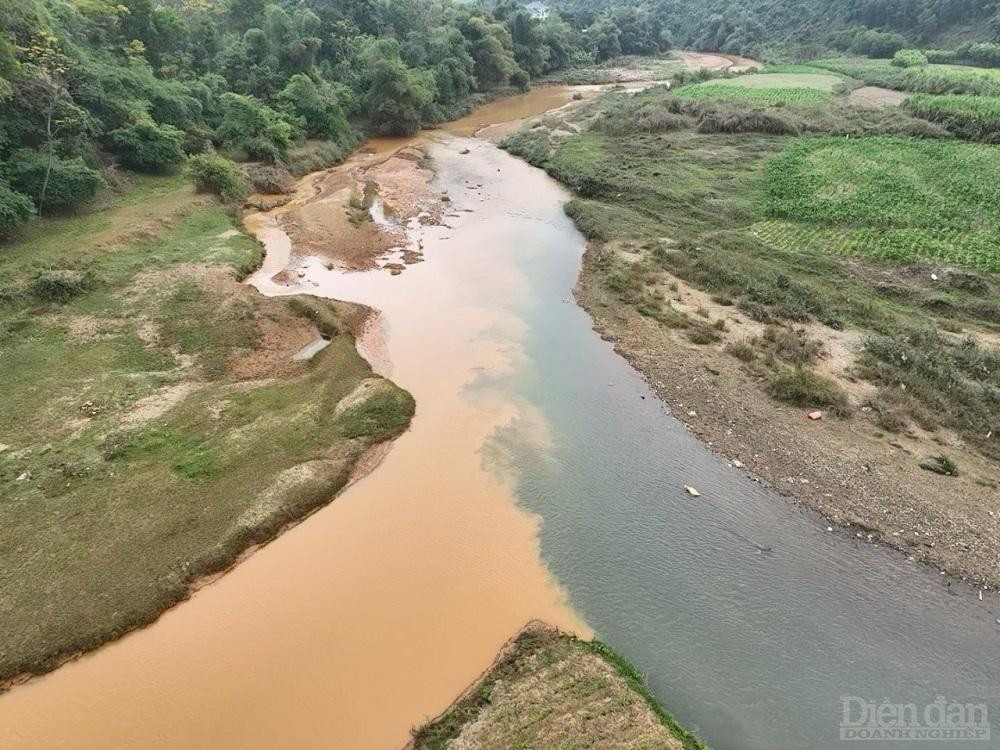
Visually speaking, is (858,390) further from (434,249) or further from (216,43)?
(216,43)

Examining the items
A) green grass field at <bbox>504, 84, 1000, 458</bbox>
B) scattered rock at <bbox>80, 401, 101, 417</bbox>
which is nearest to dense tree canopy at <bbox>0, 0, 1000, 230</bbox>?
scattered rock at <bbox>80, 401, 101, 417</bbox>

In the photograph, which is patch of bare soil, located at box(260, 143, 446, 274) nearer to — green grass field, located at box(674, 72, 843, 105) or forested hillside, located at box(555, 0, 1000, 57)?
green grass field, located at box(674, 72, 843, 105)

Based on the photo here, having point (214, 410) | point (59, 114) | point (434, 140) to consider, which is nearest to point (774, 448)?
point (214, 410)

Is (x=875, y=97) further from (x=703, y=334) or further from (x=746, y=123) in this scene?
(x=703, y=334)

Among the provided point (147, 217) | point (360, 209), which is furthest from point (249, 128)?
point (147, 217)

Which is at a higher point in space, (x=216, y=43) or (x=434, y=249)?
(x=216, y=43)
